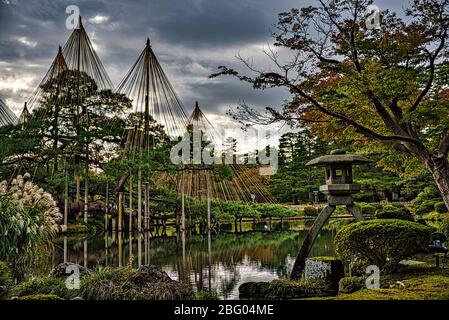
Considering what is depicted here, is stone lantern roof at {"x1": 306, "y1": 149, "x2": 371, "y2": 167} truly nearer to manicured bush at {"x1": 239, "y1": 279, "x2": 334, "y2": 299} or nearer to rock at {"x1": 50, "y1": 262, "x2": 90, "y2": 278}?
manicured bush at {"x1": 239, "y1": 279, "x2": 334, "y2": 299}

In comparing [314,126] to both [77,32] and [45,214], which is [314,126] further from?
[77,32]

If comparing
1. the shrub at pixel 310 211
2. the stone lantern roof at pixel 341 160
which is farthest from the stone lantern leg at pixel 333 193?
the shrub at pixel 310 211

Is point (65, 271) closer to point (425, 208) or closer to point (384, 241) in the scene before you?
point (384, 241)

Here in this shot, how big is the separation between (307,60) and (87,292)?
5110 mm

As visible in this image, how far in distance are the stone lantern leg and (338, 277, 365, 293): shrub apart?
122 centimetres

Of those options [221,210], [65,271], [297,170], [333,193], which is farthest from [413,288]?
[297,170]

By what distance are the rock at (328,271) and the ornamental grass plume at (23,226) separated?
400 centimetres

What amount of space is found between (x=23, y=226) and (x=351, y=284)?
14.6 feet

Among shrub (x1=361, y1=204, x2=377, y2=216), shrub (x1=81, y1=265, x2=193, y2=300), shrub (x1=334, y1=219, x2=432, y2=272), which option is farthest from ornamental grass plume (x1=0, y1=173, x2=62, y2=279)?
shrub (x1=361, y1=204, x2=377, y2=216)

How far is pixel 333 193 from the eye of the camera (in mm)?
7395

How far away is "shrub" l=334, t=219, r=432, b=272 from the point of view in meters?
6.01

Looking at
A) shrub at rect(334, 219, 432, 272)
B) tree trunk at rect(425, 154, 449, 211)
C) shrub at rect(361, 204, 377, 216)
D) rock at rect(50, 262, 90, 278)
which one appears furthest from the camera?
shrub at rect(361, 204, 377, 216)

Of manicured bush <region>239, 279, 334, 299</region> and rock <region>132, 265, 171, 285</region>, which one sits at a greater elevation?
rock <region>132, 265, 171, 285</region>

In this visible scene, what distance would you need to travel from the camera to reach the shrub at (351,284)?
5.84 m
